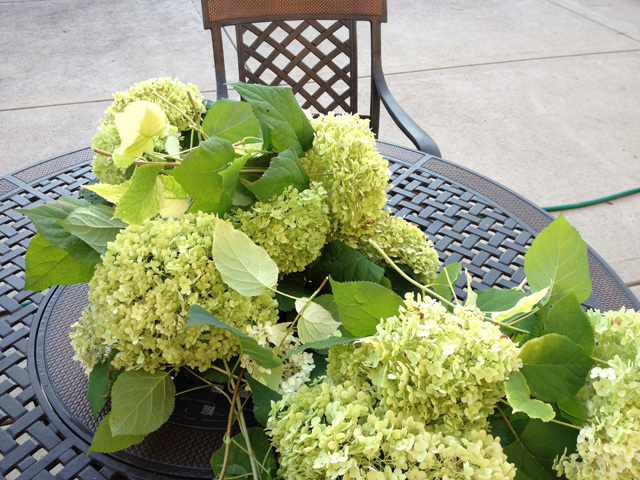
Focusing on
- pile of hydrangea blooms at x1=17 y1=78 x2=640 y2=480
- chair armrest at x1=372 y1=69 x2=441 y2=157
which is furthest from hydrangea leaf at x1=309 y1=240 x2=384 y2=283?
chair armrest at x1=372 y1=69 x2=441 y2=157

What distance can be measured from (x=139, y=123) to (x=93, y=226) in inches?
7.5

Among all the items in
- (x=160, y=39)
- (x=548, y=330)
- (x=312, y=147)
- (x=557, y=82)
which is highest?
(x=312, y=147)

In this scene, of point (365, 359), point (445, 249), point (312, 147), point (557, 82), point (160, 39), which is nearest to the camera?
point (365, 359)

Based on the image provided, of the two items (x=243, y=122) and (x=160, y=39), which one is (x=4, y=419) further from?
(x=160, y=39)

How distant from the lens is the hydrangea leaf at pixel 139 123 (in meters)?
0.46

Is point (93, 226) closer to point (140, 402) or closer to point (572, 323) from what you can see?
point (140, 402)

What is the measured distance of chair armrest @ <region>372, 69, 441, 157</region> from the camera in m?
1.18

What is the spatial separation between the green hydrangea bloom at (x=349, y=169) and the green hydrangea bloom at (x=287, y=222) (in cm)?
3

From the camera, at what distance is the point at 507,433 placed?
488mm

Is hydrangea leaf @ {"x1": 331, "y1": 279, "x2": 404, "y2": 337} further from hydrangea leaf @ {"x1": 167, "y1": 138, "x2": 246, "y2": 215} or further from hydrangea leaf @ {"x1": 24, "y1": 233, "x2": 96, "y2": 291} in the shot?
hydrangea leaf @ {"x1": 24, "y1": 233, "x2": 96, "y2": 291}

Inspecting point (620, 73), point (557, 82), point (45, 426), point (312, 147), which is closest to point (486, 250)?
point (312, 147)

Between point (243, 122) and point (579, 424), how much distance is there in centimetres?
48

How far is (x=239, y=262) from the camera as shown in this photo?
51cm

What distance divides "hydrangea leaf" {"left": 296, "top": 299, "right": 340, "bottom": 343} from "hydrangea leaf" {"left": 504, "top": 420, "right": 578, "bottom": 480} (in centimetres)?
19
